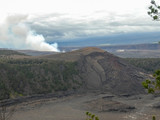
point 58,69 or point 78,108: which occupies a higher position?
point 58,69

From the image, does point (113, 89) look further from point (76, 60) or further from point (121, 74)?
point (76, 60)

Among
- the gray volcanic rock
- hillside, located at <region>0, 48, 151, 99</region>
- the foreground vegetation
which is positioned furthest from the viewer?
the gray volcanic rock

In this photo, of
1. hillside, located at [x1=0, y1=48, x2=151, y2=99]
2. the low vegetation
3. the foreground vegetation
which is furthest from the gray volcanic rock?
the low vegetation

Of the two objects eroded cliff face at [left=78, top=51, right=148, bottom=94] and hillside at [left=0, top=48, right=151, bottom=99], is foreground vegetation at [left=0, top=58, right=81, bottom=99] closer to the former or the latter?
hillside at [left=0, top=48, right=151, bottom=99]

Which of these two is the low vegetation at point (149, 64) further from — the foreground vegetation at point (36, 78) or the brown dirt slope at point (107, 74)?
the foreground vegetation at point (36, 78)

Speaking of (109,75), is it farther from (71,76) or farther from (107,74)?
(71,76)

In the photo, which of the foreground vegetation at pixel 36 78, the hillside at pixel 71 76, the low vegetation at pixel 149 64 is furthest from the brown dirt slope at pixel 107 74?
the low vegetation at pixel 149 64

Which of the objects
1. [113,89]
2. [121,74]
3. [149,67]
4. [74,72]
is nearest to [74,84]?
[74,72]

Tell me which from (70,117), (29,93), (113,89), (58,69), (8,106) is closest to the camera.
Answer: (70,117)

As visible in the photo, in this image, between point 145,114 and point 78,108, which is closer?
point 145,114
